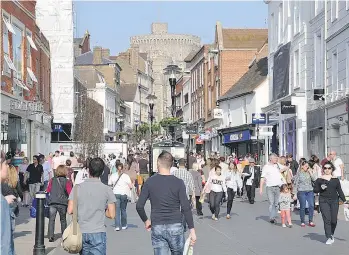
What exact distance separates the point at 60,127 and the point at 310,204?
34947 millimetres

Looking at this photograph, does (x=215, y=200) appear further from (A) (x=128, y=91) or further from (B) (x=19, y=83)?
(A) (x=128, y=91)

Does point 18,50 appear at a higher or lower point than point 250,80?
lower

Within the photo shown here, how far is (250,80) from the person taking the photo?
55.1 metres

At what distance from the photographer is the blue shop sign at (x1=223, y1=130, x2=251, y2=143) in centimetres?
5312

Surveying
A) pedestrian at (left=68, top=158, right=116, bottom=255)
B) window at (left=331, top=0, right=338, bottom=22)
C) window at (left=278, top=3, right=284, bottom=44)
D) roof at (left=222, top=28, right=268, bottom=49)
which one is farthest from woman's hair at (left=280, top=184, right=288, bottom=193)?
roof at (left=222, top=28, right=268, bottom=49)

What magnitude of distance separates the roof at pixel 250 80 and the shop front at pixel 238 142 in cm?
282

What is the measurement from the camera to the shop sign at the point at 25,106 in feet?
104

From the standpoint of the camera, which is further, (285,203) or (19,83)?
(19,83)

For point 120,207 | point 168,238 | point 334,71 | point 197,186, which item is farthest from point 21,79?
point 168,238

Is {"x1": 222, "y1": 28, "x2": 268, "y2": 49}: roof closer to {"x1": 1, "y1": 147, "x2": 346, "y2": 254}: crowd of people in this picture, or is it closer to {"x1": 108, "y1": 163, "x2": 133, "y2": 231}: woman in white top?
{"x1": 1, "y1": 147, "x2": 346, "y2": 254}: crowd of people

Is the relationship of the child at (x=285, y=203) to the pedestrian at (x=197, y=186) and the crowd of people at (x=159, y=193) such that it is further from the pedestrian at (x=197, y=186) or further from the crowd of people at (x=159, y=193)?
the pedestrian at (x=197, y=186)

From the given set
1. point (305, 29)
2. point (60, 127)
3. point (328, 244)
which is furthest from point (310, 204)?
point (60, 127)

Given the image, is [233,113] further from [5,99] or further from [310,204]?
[310,204]

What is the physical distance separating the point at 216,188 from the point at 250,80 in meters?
33.7
